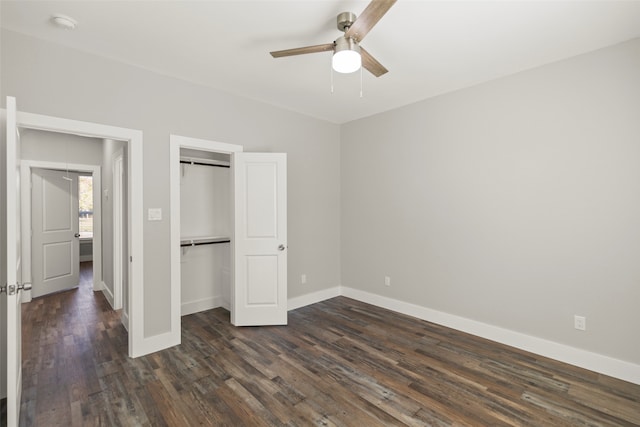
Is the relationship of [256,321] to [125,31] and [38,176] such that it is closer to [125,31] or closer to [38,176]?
[125,31]

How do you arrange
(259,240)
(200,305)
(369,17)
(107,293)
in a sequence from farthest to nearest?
(107,293)
(200,305)
(259,240)
(369,17)

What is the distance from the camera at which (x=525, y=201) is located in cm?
304

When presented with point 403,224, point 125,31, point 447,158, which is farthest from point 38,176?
point 447,158

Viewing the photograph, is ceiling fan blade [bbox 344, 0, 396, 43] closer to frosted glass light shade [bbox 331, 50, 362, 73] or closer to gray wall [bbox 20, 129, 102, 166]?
frosted glass light shade [bbox 331, 50, 362, 73]

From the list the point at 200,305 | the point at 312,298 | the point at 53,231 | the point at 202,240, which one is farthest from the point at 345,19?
the point at 53,231

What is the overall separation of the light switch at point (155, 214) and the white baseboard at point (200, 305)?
4.99 feet

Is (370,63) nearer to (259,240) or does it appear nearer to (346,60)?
(346,60)

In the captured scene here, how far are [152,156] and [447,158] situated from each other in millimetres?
3321

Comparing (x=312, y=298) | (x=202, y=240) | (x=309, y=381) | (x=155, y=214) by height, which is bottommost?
(x=309, y=381)

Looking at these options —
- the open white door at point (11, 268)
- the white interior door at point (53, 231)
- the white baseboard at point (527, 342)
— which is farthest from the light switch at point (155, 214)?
the white interior door at point (53, 231)

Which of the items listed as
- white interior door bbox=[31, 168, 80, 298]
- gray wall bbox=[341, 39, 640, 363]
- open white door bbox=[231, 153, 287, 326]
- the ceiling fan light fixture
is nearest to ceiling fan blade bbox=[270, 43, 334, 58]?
the ceiling fan light fixture

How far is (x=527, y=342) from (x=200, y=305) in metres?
3.95

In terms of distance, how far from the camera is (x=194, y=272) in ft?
13.7

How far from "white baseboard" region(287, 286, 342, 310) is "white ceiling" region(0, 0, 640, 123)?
9.52 ft
